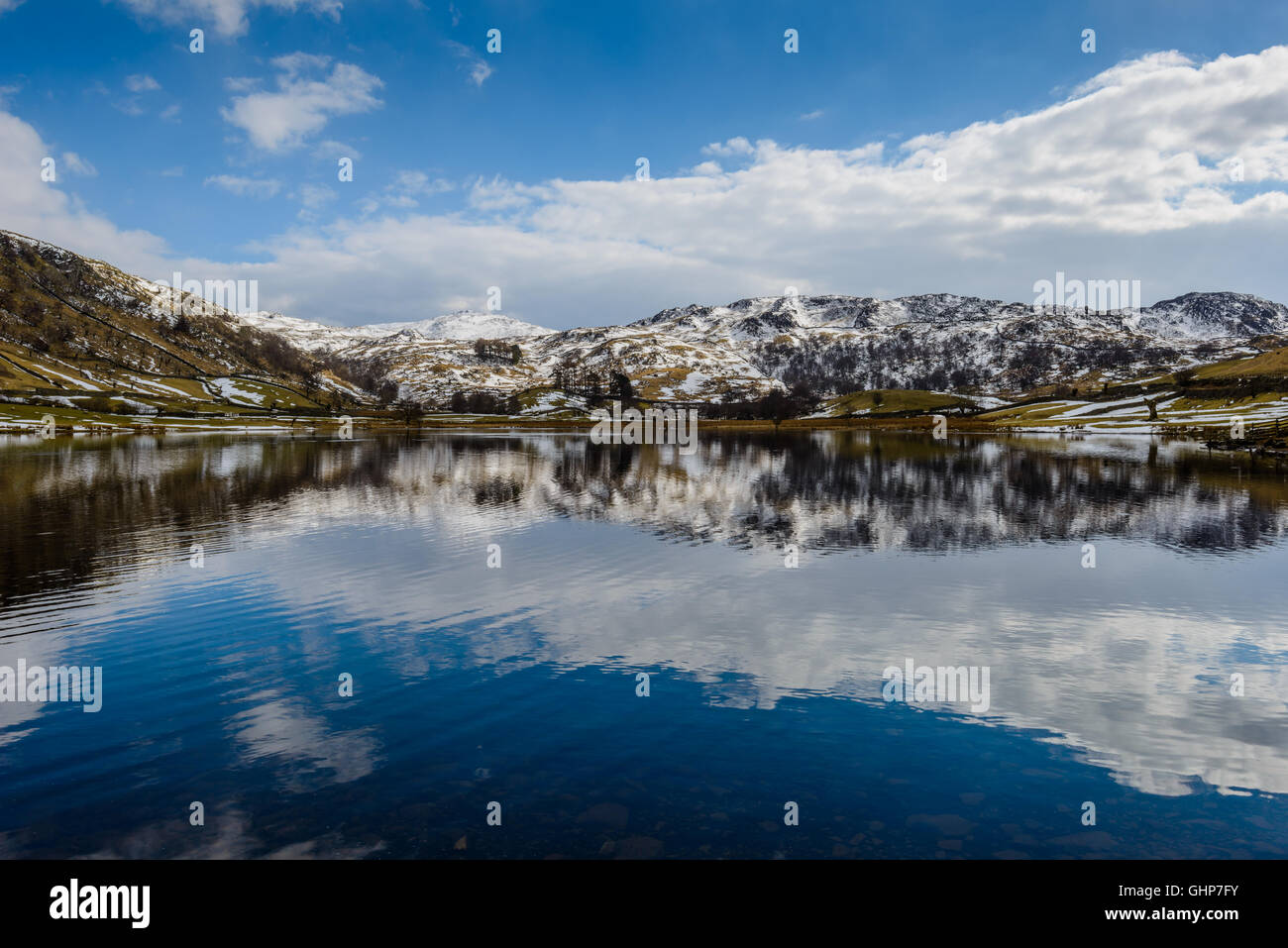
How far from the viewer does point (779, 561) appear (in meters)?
37.2

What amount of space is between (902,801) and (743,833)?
3.61 meters

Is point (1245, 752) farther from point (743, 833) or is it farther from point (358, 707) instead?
point (358, 707)

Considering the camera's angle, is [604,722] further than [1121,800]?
Yes

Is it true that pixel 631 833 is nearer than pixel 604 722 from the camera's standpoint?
Yes

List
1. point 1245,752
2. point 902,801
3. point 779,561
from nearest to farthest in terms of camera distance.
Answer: point 902,801 < point 1245,752 < point 779,561

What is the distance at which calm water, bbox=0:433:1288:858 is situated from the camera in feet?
43.5

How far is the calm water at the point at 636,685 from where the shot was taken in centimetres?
1326

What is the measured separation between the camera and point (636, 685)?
20.5 meters

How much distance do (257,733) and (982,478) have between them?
7926cm

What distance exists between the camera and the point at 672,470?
3556 inches

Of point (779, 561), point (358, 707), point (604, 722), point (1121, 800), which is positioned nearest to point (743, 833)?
point (604, 722)
